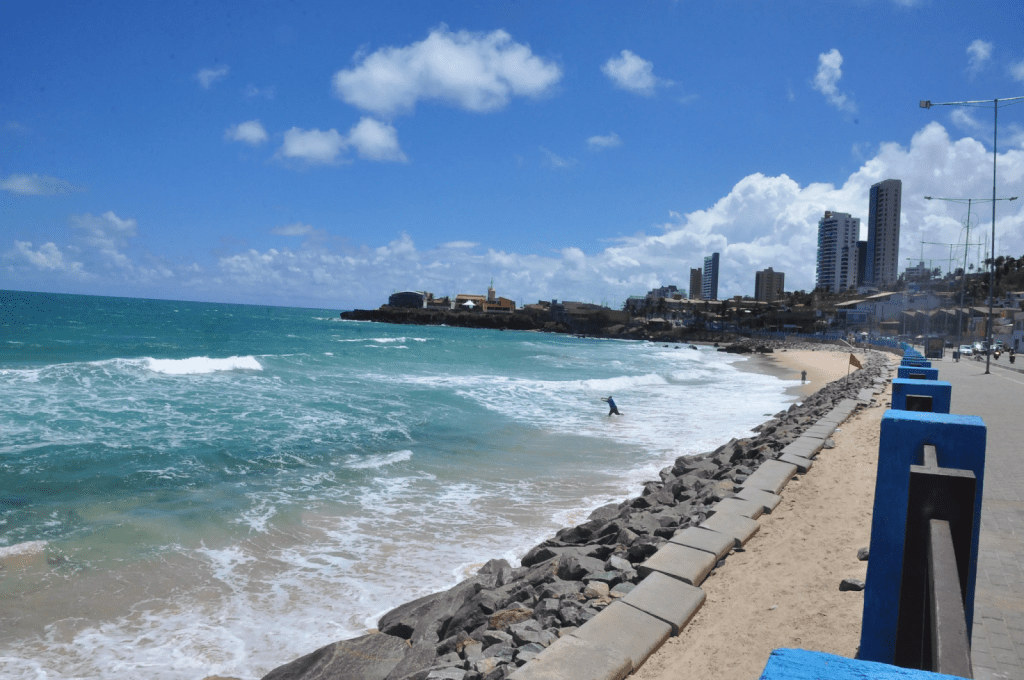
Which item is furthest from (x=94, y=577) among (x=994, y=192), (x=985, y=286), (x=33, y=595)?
(x=985, y=286)

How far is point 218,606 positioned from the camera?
6047mm

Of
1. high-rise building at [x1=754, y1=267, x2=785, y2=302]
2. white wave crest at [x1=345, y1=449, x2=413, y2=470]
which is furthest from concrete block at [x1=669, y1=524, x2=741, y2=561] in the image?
high-rise building at [x1=754, y1=267, x2=785, y2=302]

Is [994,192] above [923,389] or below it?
above

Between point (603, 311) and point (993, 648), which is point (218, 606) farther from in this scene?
point (603, 311)

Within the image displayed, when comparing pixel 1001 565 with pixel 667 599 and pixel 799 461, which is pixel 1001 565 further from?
pixel 799 461

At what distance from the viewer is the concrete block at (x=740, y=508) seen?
20.2ft

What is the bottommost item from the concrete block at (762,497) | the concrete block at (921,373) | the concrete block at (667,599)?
the concrete block at (667,599)

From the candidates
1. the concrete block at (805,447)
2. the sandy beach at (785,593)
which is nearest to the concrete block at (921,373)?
the sandy beach at (785,593)

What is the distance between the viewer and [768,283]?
180000mm

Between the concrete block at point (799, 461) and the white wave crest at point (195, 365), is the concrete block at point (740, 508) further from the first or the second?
the white wave crest at point (195, 365)

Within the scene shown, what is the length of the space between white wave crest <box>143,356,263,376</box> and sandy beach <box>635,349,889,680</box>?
2492cm

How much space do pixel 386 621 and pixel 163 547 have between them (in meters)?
3.79

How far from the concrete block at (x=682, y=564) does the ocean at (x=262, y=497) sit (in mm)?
2654

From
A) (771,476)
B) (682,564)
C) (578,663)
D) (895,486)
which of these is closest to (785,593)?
(682,564)
